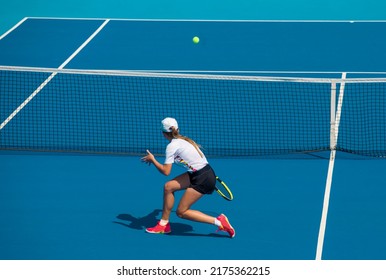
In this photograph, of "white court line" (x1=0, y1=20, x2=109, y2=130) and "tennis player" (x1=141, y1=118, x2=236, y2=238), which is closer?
"tennis player" (x1=141, y1=118, x2=236, y2=238)

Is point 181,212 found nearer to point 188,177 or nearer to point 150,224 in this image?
point 188,177

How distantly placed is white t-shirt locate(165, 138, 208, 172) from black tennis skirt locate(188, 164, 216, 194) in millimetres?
73

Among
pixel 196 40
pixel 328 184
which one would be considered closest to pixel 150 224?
pixel 328 184

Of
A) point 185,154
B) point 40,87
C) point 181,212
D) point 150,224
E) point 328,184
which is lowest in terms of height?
point 181,212

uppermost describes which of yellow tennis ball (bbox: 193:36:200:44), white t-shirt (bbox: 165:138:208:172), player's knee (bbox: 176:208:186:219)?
yellow tennis ball (bbox: 193:36:200:44)

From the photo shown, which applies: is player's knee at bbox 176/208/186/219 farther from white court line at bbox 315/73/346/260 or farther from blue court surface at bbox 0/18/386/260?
white court line at bbox 315/73/346/260

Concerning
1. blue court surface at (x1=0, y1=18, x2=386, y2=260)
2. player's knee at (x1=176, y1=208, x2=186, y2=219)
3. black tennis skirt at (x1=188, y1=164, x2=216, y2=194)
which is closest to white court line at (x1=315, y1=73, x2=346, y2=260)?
blue court surface at (x1=0, y1=18, x2=386, y2=260)

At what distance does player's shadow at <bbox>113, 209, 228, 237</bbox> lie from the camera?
13406mm

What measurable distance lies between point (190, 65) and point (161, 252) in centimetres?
1033

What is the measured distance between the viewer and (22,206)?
14.3 m

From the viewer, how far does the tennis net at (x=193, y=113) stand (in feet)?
56.4

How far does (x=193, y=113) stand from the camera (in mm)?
18531

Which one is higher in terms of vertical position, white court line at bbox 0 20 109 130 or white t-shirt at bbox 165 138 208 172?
white court line at bbox 0 20 109 130

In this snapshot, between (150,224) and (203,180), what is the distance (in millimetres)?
1320
